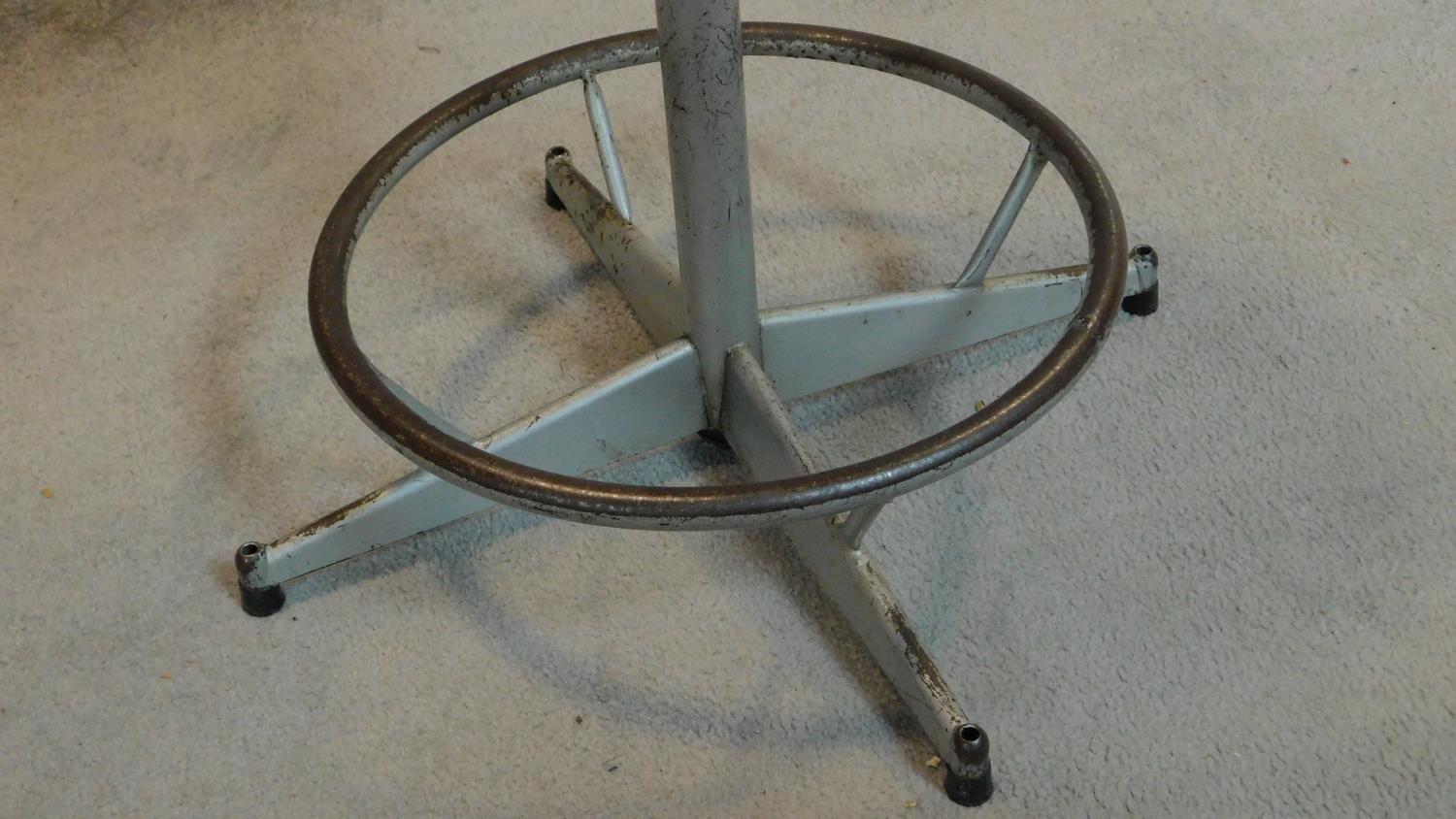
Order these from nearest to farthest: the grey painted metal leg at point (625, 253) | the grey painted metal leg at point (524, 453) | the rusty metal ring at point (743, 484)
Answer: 1. the rusty metal ring at point (743, 484)
2. the grey painted metal leg at point (524, 453)
3. the grey painted metal leg at point (625, 253)

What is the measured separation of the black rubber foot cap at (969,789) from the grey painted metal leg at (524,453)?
316mm

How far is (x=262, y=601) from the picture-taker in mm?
937

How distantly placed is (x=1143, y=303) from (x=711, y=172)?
17.4 inches

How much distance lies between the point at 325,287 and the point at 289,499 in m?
0.28

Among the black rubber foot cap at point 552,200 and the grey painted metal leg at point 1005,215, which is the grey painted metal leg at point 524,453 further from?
the black rubber foot cap at point 552,200

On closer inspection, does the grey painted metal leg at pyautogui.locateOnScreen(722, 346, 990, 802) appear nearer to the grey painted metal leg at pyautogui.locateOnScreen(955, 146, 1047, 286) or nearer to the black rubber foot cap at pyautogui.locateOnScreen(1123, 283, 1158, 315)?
the grey painted metal leg at pyautogui.locateOnScreen(955, 146, 1047, 286)

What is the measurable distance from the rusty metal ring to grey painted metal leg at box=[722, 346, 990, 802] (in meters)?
0.17

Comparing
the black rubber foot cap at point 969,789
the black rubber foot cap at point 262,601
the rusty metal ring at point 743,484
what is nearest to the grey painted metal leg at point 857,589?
the black rubber foot cap at point 969,789

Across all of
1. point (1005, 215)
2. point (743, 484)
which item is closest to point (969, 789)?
point (743, 484)

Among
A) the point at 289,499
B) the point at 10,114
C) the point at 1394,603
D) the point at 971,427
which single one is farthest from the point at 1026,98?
the point at 10,114

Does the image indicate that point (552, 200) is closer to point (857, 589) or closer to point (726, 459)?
point (726, 459)

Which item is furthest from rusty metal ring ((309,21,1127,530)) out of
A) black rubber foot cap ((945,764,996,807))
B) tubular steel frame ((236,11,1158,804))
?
black rubber foot cap ((945,764,996,807))

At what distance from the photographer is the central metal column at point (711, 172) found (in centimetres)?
77

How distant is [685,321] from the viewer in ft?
3.22
